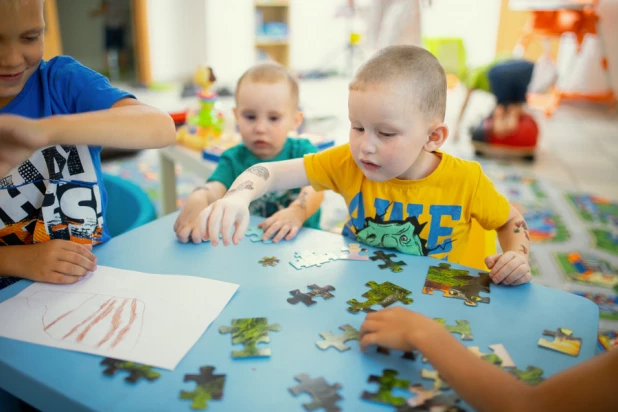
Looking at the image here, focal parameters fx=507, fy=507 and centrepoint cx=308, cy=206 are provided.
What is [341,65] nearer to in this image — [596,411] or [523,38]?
[523,38]

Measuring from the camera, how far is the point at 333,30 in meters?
6.92

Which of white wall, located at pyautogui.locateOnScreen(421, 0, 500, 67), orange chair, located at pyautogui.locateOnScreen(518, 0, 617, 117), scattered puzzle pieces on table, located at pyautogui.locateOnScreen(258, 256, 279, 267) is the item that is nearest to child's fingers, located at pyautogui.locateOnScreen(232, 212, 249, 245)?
scattered puzzle pieces on table, located at pyautogui.locateOnScreen(258, 256, 279, 267)


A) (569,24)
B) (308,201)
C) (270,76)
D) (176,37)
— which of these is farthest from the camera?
(176,37)

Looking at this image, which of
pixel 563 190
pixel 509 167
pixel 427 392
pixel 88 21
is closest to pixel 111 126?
pixel 427 392

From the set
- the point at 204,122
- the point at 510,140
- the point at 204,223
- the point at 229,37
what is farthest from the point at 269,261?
the point at 229,37

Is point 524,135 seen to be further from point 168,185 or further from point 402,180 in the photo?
point 402,180

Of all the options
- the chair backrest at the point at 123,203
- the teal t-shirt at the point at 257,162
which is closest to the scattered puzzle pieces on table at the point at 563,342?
the teal t-shirt at the point at 257,162

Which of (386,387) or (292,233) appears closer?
(386,387)

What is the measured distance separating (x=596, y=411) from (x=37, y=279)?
888 mm

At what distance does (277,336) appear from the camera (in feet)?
2.55

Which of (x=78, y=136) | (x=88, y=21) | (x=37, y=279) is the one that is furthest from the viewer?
(x=88, y=21)

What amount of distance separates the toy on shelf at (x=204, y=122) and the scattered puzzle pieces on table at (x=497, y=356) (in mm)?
1610

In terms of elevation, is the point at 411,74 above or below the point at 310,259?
above

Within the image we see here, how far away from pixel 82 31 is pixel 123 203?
493cm
